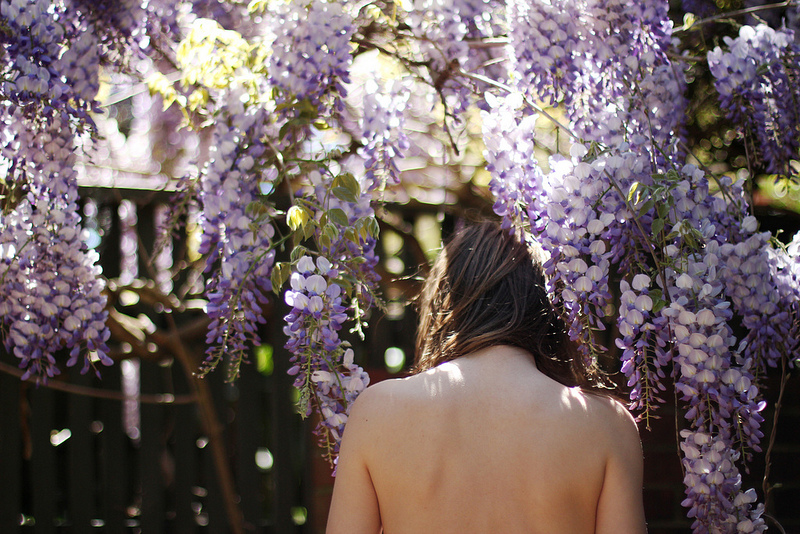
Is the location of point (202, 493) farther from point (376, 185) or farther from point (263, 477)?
point (376, 185)

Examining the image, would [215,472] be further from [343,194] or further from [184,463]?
[343,194]

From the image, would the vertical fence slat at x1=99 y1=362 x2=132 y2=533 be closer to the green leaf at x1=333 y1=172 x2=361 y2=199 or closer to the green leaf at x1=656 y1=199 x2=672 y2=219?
the green leaf at x1=333 y1=172 x2=361 y2=199

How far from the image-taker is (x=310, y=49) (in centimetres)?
133

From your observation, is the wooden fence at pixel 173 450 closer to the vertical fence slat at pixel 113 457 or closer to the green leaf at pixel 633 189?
the vertical fence slat at pixel 113 457

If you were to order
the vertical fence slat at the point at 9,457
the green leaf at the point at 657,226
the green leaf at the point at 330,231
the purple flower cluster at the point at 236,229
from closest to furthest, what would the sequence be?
the green leaf at the point at 657,226, the green leaf at the point at 330,231, the purple flower cluster at the point at 236,229, the vertical fence slat at the point at 9,457

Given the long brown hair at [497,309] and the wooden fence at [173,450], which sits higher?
the long brown hair at [497,309]

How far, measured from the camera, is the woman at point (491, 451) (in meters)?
1.08

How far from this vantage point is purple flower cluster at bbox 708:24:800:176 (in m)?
1.47

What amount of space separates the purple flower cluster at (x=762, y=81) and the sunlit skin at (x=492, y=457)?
0.81 metres

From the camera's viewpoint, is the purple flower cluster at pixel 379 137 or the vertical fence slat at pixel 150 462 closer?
the purple flower cluster at pixel 379 137

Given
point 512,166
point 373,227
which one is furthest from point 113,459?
point 512,166

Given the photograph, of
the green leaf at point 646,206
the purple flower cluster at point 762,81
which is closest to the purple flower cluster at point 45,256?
the green leaf at point 646,206

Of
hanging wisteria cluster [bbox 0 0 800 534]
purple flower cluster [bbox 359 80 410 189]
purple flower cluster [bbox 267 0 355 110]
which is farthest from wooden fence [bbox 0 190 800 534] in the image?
purple flower cluster [bbox 267 0 355 110]

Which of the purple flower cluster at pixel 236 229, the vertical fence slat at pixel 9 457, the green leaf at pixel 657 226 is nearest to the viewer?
the green leaf at pixel 657 226
